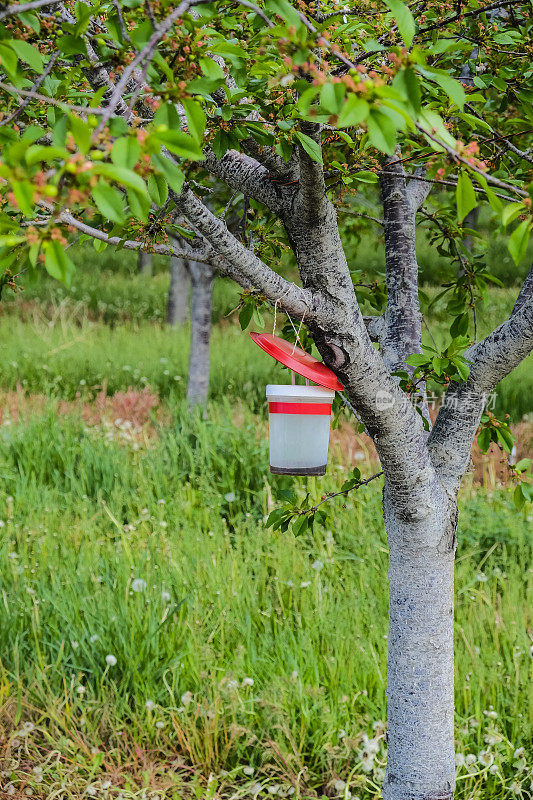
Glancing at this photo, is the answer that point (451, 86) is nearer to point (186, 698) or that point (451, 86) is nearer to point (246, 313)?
point (246, 313)

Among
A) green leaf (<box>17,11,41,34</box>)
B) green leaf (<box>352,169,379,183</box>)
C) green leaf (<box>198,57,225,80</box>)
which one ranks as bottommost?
green leaf (<box>198,57,225,80</box>)

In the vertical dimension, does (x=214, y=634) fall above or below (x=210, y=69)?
below

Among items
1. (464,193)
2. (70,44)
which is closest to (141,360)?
(70,44)

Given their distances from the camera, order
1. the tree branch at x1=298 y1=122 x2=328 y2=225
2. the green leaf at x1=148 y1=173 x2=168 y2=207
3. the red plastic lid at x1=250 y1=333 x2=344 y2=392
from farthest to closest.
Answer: the red plastic lid at x1=250 y1=333 x2=344 y2=392 < the tree branch at x1=298 y1=122 x2=328 y2=225 < the green leaf at x1=148 y1=173 x2=168 y2=207

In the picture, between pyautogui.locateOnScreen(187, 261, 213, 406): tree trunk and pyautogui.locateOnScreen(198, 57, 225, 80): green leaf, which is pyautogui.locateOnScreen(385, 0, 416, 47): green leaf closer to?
pyautogui.locateOnScreen(198, 57, 225, 80): green leaf

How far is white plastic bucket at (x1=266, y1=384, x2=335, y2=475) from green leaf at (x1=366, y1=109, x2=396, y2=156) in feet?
2.95

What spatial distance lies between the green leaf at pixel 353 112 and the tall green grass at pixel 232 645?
6.74ft

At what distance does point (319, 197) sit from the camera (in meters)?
1.47

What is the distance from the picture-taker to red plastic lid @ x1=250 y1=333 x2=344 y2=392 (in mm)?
1541

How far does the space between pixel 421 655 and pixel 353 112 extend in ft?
4.83

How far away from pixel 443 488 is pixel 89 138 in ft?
4.56

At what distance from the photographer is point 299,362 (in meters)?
1.56

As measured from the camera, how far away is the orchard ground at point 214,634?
2361 mm

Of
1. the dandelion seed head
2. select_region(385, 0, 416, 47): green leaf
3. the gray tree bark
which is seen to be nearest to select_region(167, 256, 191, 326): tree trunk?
the dandelion seed head
